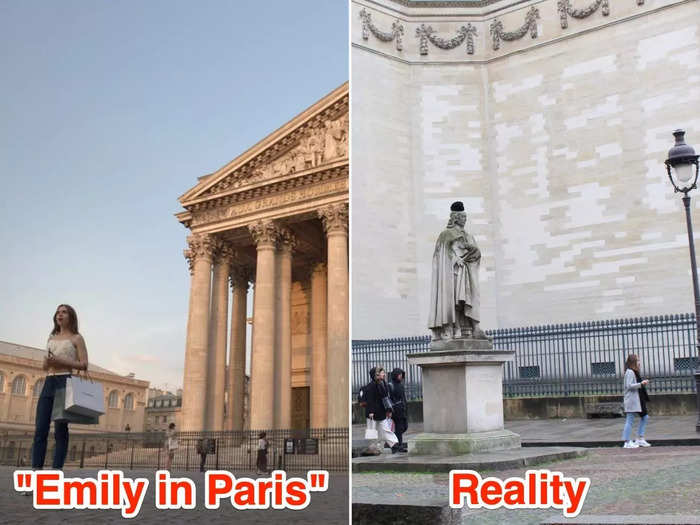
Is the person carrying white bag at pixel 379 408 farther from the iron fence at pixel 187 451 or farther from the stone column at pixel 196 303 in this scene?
the iron fence at pixel 187 451

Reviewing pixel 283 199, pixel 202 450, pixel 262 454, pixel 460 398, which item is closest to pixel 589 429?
pixel 460 398

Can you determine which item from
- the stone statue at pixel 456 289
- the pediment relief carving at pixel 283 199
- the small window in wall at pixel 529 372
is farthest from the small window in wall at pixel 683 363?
the pediment relief carving at pixel 283 199

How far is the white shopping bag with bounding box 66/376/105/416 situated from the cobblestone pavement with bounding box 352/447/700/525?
6.68ft

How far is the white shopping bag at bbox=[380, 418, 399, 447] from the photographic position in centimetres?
1014

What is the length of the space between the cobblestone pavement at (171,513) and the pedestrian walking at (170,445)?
1.8 inches

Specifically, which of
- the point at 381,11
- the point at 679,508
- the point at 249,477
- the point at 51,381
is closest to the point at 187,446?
the point at 249,477

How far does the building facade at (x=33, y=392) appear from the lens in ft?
7.34

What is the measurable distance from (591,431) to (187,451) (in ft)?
35.8

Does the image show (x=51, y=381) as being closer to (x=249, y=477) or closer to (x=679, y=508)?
(x=249, y=477)

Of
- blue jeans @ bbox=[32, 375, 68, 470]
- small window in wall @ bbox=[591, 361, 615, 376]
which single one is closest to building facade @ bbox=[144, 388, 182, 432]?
blue jeans @ bbox=[32, 375, 68, 470]

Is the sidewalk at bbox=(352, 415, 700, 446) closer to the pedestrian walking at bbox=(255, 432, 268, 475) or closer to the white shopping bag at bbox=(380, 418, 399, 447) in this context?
the white shopping bag at bbox=(380, 418, 399, 447)

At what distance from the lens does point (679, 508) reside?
4980 millimetres

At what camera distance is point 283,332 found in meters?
22.5

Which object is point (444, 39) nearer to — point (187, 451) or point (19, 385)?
point (187, 451)
